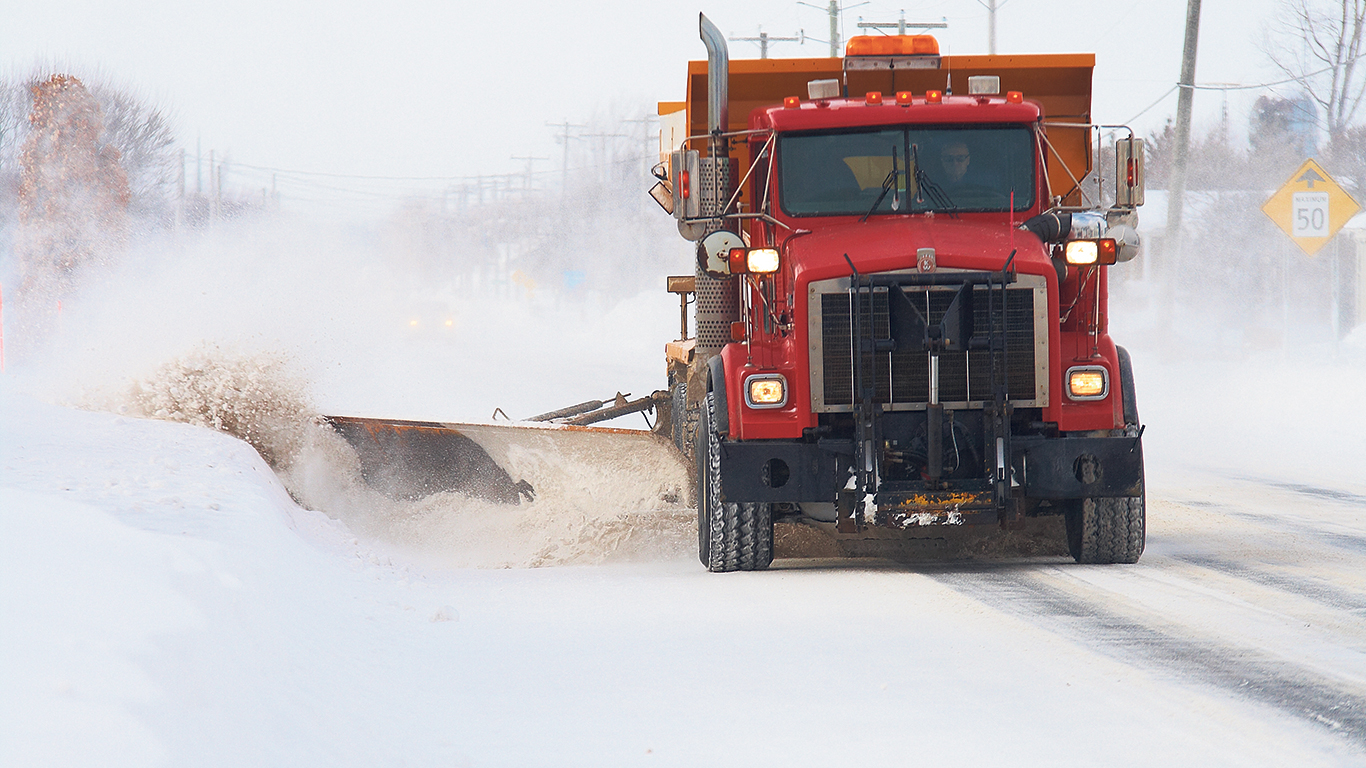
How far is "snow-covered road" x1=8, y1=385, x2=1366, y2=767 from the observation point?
353 centimetres

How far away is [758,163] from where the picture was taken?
7.50m

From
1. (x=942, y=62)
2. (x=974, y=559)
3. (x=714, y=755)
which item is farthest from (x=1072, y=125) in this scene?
(x=714, y=755)

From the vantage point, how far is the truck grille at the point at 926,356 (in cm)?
661

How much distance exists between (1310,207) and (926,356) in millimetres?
13669

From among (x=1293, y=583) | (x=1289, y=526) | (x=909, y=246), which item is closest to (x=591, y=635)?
(x=909, y=246)

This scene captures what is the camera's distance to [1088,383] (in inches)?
267

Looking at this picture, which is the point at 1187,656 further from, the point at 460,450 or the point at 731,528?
the point at 460,450

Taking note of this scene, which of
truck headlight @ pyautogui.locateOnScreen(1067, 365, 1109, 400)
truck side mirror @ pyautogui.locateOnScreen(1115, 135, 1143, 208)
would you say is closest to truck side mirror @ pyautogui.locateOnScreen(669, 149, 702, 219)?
truck headlight @ pyautogui.locateOnScreen(1067, 365, 1109, 400)

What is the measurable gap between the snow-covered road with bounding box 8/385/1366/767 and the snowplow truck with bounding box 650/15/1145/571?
450mm

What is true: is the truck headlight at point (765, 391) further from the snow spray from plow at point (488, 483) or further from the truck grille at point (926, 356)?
the snow spray from plow at point (488, 483)

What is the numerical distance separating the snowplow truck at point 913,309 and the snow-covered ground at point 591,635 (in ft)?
1.48

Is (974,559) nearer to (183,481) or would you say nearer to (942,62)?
(942,62)

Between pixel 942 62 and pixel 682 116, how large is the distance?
2206 millimetres

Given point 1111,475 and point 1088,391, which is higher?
point 1088,391
